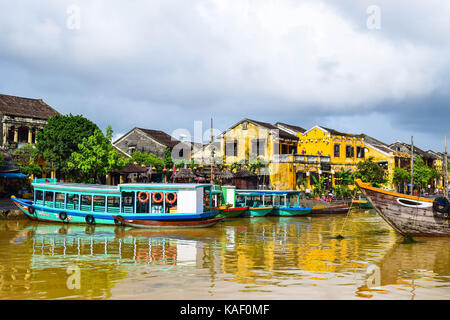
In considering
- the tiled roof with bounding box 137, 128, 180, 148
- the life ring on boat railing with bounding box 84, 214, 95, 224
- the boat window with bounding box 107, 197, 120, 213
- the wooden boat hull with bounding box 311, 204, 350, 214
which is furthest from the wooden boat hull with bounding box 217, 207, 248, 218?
the tiled roof with bounding box 137, 128, 180, 148

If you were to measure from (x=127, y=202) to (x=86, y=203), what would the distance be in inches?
102

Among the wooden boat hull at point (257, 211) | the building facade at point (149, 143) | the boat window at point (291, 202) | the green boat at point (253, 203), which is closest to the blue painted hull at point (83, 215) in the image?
the wooden boat hull at point (257, 211)

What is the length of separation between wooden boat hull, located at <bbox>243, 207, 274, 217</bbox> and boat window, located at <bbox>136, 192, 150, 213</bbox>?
898cm

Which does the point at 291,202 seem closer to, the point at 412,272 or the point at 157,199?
the point at 157,199

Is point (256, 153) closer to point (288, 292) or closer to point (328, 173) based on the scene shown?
point (328, 173)

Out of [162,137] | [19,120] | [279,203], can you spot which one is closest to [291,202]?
[279,203]

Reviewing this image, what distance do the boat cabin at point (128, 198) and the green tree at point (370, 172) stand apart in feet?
73.7

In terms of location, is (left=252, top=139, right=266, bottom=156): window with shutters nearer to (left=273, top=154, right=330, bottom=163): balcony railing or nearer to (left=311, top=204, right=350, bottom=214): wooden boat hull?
(left=273, top=154, right=330, bottom=163): balcony railing

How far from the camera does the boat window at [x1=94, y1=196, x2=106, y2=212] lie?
23.0 meters

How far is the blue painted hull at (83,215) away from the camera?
21.3 metres

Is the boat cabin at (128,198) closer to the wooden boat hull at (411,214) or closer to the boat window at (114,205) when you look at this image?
the boat window at (114,205)

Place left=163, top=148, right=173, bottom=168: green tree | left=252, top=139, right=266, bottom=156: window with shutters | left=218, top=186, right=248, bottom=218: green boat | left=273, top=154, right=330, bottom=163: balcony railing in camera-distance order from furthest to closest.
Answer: left=163, top=148, right=173, bottom=168: green tree, left=252, top=139, right=266, bottom=156: window with shutters, left=273, top=154, right=330, bottom=163: balcony railing, left=218, top=186, right=248, bottom=218: green boat

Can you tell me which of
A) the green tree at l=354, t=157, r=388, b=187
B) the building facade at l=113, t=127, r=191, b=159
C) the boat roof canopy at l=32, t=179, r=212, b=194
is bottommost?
the boat roof canopy at l=32, t=179, r=212, b=194
